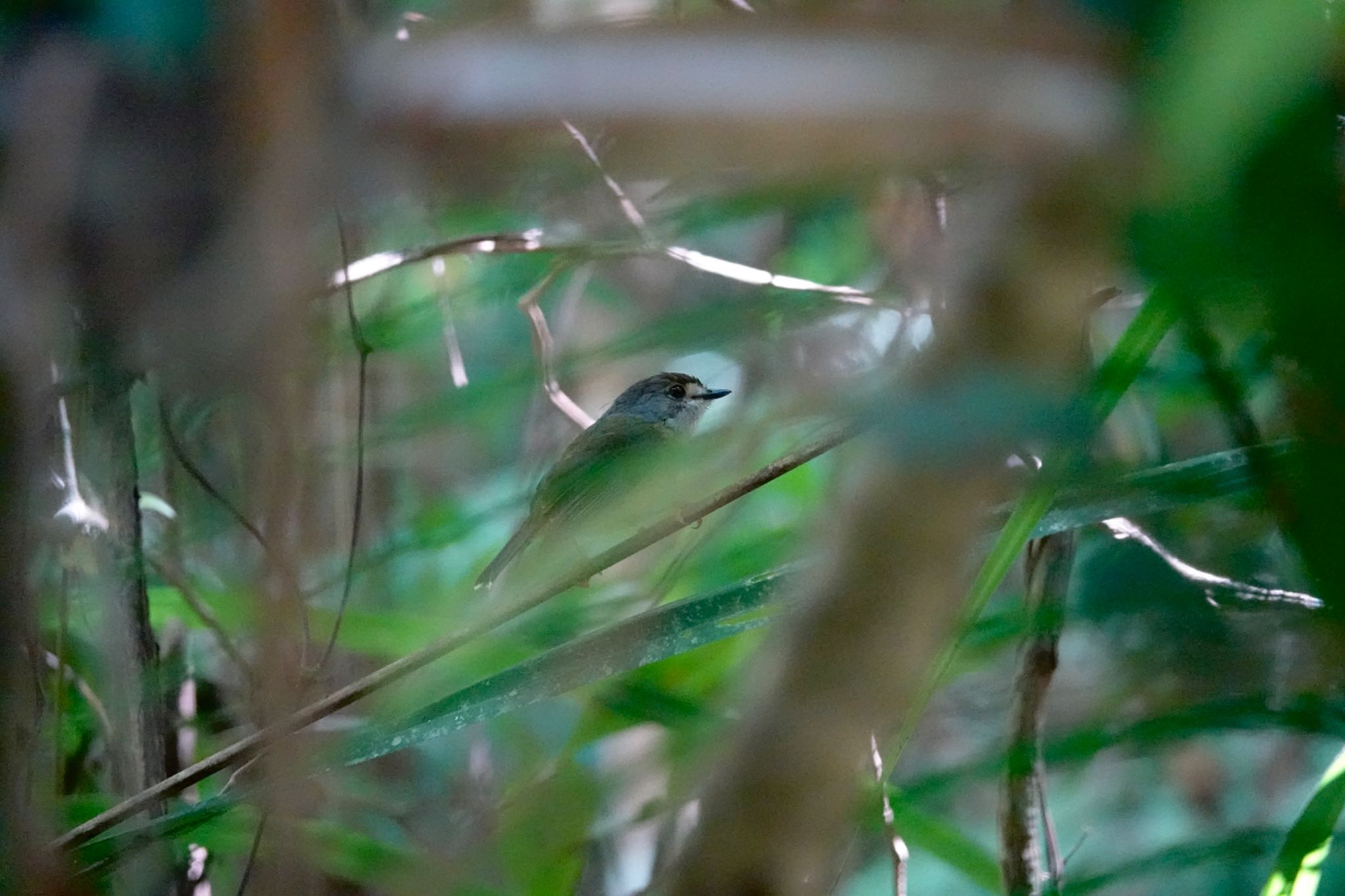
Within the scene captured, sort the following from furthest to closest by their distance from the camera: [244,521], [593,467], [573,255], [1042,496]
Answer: [593,467] → [573,255] → [244,521] → [1042,496]

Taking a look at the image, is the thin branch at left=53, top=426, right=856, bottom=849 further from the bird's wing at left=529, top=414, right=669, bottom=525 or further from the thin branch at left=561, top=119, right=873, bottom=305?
the thin branch at left=561, top=119, right=873, bottom=305

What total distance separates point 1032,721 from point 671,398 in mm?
1811

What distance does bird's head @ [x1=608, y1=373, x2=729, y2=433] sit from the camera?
2.95 meters

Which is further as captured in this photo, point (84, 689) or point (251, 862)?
point (84, 689)

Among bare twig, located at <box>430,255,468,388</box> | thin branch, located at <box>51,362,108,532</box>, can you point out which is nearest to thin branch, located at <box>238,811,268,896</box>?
thin branch, located at <box>51,362,108,532</box>

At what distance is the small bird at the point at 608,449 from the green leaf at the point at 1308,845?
0.82 m

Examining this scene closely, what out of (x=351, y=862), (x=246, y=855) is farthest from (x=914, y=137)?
(x=246, y=855)

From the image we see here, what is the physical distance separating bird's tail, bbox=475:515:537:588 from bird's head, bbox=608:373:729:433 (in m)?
0.70

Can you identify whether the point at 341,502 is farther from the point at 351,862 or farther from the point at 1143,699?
the point at 1143,699

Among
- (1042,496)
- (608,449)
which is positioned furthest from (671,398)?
(1042,496)

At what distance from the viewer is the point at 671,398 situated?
9.89ft

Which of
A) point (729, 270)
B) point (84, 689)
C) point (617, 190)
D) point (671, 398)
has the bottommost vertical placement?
point (671, 398)

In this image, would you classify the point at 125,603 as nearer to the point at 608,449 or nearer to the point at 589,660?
the point at 589,660

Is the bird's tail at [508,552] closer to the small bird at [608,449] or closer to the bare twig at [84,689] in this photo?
the small bird at [608,449]
